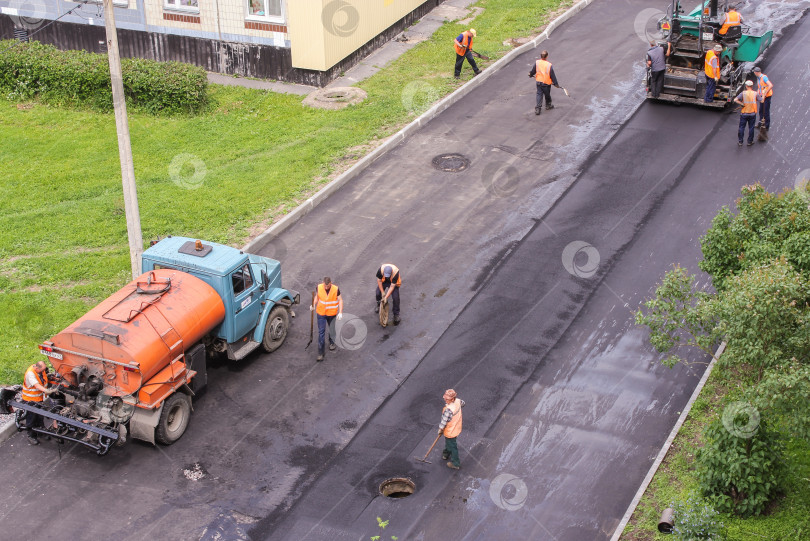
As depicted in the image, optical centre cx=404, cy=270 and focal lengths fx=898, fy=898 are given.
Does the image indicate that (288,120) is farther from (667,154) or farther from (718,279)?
(718,279)

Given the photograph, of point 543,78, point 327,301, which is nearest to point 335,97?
point 543,78

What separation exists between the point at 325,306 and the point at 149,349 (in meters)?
3.51

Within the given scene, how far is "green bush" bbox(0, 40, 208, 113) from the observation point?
84.1ft

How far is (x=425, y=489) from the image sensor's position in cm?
1345

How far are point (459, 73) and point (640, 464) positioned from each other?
16022 mm

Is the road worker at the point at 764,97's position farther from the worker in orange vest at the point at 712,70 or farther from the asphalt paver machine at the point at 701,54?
the asphalt paver machine at the point at 701,54

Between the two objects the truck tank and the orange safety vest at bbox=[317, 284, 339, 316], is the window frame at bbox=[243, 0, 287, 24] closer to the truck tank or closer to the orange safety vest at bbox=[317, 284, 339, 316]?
the orange safety vest at bbox=[317, 284, 339, 316]

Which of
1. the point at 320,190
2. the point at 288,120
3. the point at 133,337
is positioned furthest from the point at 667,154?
the point at 133,337

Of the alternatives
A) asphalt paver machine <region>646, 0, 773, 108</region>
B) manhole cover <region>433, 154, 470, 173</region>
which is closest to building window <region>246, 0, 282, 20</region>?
manhole cover <region>433, 154, 470, 173</region>

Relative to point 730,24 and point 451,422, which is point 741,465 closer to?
point 451,422

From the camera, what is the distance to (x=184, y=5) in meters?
27.8

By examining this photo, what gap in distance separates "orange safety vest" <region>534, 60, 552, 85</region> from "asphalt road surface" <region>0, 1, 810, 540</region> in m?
1.04

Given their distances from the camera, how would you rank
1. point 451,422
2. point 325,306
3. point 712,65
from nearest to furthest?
point 451,422
point 325,306
point 712,65

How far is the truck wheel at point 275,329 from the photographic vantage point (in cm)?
1617
